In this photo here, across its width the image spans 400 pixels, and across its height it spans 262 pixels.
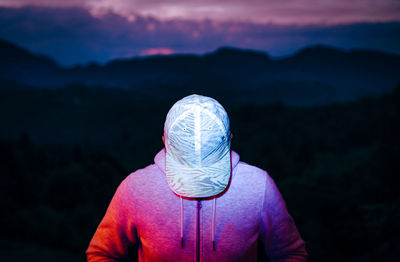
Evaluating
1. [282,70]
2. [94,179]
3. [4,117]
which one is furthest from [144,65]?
[94,179]

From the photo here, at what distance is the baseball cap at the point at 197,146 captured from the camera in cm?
124

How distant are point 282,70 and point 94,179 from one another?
157 metres

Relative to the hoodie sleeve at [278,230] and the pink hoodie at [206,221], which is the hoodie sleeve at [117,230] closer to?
the pink hoodie at [206,221]

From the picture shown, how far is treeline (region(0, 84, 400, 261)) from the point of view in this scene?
7.88 m

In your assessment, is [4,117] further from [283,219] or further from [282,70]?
[282,70]

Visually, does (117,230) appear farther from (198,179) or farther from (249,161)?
(249,161)

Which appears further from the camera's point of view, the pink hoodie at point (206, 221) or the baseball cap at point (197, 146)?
the pink hoodie at point (206, 221)

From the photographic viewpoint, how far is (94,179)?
30891 mm

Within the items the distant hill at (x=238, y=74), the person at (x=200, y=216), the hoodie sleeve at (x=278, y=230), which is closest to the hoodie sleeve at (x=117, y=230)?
the person at (x=200, y=216)

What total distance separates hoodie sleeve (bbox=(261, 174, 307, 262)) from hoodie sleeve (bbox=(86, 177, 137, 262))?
0.73 metres

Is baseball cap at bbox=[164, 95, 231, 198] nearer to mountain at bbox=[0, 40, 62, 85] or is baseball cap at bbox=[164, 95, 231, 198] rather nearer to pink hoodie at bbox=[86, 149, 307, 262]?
pink hoodie at bbox=[86, 149, 307, 262]

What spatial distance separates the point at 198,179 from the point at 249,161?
38.8m

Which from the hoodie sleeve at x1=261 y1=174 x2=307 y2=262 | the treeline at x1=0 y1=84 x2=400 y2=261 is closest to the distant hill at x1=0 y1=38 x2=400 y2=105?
the treeline at x1=0 y1=84 x2=400 y2=261

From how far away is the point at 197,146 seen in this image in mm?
1255
